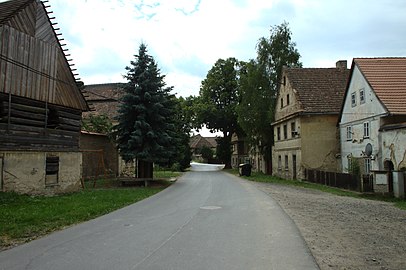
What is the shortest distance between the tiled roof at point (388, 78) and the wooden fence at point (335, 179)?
4.59 m

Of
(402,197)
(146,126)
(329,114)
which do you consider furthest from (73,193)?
(329,114)

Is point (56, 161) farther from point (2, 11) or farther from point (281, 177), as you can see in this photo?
point (281, 177)

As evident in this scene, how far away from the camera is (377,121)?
2180 centimetres

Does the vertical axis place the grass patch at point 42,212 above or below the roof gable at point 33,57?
below

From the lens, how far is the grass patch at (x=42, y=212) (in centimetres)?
922

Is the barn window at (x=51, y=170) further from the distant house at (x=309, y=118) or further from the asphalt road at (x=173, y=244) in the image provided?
the distant house at (x=309, y=118)

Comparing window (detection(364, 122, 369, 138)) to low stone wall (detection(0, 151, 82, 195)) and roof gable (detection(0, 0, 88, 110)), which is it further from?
roof gable (detection(0, 0, 88, 110))

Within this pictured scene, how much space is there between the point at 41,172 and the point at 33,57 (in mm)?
5316

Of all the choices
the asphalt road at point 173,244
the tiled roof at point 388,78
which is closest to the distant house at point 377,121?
the tiled roof at point 388,78

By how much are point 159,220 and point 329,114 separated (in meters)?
22.1

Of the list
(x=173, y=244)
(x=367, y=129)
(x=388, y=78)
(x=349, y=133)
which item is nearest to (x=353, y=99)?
(x=349, y=133)

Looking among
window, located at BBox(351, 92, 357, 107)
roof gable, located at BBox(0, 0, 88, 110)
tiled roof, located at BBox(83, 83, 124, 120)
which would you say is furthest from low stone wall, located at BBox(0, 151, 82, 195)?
window, located at BBox(351, 92, 357, 107)

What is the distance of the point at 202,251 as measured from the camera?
7.13m

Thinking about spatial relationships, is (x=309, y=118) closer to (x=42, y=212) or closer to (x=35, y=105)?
(x=35, y=105)
